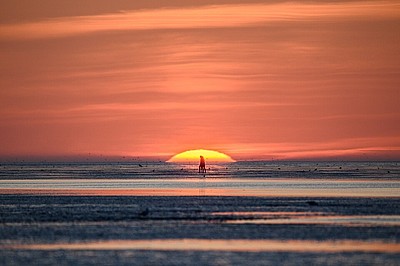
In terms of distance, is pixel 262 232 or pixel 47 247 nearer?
pixel 47 247

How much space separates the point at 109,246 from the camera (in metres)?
38.3

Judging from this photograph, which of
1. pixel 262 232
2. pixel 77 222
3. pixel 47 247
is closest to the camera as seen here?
pixel 47 247

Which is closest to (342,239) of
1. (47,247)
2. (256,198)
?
(47,247)

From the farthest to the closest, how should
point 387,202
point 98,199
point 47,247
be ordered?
point 98,199 < point 387,202 < point 47,247

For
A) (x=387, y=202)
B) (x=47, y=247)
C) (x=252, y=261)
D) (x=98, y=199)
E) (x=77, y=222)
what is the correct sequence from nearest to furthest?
(x=252, y=261), (x=47, y=247), (x=77, y=222), (x=387, y=202), (x=98, y=199)

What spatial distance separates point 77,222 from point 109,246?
424 inches

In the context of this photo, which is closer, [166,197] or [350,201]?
[350,201]

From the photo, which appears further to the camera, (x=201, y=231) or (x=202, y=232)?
(x=201, y=231)

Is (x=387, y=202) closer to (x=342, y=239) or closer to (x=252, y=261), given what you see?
(x=342, y=239)

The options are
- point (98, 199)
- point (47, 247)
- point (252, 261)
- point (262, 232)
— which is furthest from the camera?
point (98, 199)

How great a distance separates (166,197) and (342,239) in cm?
3279

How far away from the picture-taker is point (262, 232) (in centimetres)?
4306

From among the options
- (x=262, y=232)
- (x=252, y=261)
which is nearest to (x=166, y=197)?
(x=262, y=232)

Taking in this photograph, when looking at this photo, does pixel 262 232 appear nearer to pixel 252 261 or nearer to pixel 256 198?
pixel 252 261
